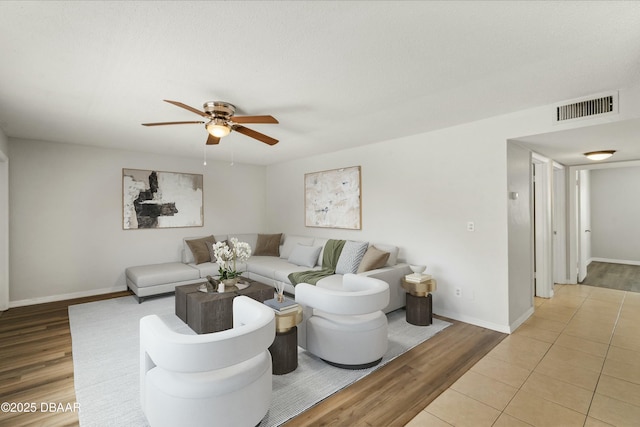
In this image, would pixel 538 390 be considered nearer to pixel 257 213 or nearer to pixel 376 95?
pixel 376 95

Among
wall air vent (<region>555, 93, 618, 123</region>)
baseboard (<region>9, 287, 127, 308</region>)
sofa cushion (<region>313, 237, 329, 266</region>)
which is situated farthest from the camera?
sofa cushion (<region>313, 237, 329, 266</region>)

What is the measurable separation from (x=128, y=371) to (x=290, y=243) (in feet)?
11.0

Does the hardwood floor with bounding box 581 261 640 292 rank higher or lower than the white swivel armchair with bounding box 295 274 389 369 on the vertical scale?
lower

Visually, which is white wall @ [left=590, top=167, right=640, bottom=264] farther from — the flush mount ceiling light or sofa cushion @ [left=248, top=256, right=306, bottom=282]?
sofa cushion @ [left=248, top=256, right=306, bottom=282]

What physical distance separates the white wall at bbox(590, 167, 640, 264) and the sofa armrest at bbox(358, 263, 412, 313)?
22.1ft

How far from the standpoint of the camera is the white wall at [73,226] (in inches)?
170

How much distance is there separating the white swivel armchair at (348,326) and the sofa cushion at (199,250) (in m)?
3.17

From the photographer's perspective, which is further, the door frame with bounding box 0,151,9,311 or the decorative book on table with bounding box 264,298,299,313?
the door frame with bounding box 0,151,9,311

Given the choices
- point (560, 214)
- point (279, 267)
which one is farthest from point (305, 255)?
point (560, 214)

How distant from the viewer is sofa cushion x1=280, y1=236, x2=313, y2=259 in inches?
211

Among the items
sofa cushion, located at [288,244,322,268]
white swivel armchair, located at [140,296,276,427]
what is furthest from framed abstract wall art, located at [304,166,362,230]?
white swivel armchair, located at [140,296,276,427]

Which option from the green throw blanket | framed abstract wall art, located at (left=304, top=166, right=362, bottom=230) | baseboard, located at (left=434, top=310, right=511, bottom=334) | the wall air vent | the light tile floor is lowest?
the light tile floor

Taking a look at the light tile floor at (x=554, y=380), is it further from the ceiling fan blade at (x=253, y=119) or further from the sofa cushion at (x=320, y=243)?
the sofa cushion at (x=320, y=243)

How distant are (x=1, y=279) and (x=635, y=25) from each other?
694 centimetres
